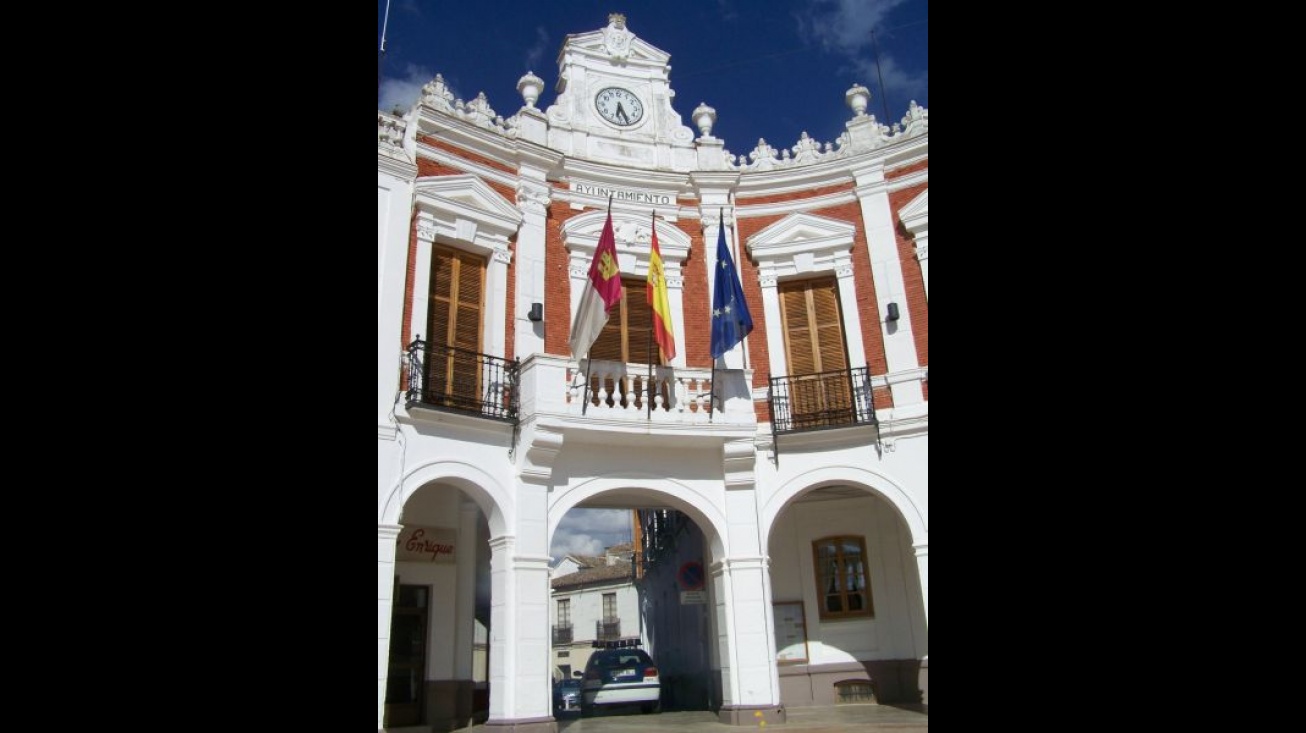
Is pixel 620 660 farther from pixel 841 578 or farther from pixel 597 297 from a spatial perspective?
pixel 597 297

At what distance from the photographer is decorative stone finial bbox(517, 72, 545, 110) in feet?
43.8

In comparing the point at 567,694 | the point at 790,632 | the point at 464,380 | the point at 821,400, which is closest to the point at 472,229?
the point at 464,380

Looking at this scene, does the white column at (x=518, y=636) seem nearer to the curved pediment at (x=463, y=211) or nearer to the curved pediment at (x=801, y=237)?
the curved pediment at (x=463, y=211)

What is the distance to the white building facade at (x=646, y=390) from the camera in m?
10.2

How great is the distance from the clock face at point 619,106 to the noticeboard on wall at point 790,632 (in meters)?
7.92

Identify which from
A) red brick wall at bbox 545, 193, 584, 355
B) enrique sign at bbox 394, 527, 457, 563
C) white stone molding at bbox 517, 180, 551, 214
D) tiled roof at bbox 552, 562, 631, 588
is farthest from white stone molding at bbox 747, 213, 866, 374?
tiled roof at bbox 552, 562, 631, 588

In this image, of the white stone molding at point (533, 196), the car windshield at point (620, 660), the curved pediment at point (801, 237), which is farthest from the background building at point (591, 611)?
the white stone molding at point (533, 196)

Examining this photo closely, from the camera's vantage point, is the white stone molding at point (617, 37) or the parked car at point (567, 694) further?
the parked car at point (567, 694)

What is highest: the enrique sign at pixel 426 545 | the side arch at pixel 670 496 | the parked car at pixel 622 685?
the side arch at pixel 670 496

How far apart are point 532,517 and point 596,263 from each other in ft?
10.4

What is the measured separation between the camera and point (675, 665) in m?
17.2

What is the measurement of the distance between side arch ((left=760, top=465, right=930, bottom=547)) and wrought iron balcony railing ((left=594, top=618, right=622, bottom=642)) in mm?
33332

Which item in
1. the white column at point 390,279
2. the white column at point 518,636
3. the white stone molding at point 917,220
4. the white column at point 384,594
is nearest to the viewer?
the white column at point 384,594
